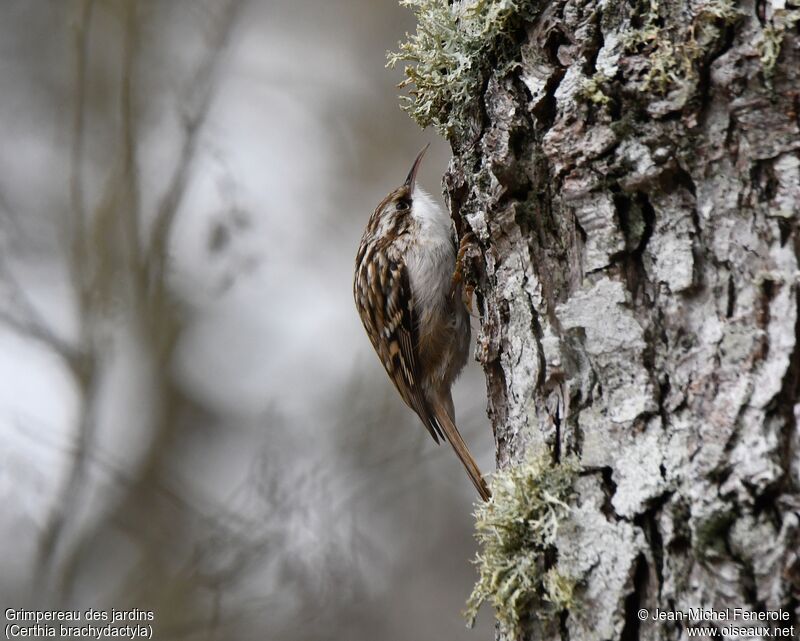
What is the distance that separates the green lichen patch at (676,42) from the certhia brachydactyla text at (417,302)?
1483 millimetres

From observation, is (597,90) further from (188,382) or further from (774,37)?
(188,382)

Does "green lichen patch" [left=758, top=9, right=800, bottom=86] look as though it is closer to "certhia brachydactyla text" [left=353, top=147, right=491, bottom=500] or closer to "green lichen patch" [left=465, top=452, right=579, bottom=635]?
"green lichen patch" [left=465, top=452, right=579, bottom=635]

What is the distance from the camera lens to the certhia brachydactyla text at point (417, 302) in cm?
277

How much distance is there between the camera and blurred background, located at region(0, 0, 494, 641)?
11.4ft

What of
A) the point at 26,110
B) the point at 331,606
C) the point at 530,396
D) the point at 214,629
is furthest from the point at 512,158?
the point at 26,110

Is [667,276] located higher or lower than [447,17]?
lower

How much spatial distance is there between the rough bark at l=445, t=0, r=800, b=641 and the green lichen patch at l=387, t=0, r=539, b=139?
0.22 feet

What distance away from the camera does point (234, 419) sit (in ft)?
14.7

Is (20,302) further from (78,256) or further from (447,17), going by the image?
(447,17)

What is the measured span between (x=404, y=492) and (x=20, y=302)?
2185 millimetres

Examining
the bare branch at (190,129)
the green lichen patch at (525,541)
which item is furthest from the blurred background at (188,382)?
the green lichen patch at (525,541)

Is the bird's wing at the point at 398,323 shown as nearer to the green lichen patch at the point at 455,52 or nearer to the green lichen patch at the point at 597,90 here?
the green lichen patch at the point at 455,52

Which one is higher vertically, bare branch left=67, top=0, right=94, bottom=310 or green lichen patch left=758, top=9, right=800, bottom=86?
bare branch left=67, top=0, right=94, bottom=310

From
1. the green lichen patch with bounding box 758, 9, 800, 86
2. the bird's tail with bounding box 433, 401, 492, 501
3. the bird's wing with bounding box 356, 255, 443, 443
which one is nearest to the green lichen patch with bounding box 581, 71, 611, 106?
the green lichen patch with bounding box 758, 9, 800, 86
